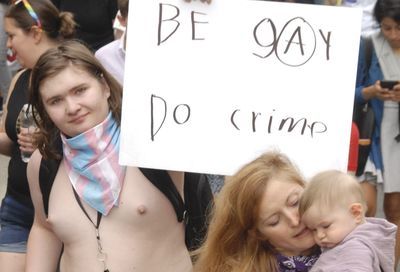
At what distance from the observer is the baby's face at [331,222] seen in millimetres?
2148

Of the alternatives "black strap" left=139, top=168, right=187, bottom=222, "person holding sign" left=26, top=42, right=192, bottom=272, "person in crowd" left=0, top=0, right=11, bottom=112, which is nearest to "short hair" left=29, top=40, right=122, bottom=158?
"person holding sign" left=26, top=42, right=192, bottom=272

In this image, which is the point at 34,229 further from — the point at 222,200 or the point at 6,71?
the point at 6,71

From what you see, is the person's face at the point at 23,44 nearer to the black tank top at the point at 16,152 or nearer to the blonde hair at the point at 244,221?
the black tank top at the point at 16,152

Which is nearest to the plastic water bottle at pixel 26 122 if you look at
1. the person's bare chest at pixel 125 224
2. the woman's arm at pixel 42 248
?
the woman's arm at pixel 42 248

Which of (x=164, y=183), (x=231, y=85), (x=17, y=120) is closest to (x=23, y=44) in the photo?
(x=17, y=120)

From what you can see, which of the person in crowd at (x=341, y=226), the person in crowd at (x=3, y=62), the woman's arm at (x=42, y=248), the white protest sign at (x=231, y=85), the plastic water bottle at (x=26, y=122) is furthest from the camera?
the person in crowd at (x=3, y=62)

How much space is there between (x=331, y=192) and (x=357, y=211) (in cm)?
9

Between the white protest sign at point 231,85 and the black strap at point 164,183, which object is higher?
the white protest sign at point 231,85

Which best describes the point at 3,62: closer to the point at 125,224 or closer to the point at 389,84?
the point at 389,84

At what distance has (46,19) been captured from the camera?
144 inches

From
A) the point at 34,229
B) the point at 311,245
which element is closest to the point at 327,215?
the point at 311,245

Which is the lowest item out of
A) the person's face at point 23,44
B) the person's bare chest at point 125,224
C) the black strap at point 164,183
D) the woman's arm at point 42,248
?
the woman's arm at point 42,248

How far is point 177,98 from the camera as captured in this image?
248cm

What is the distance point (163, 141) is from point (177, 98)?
0.46 feet
